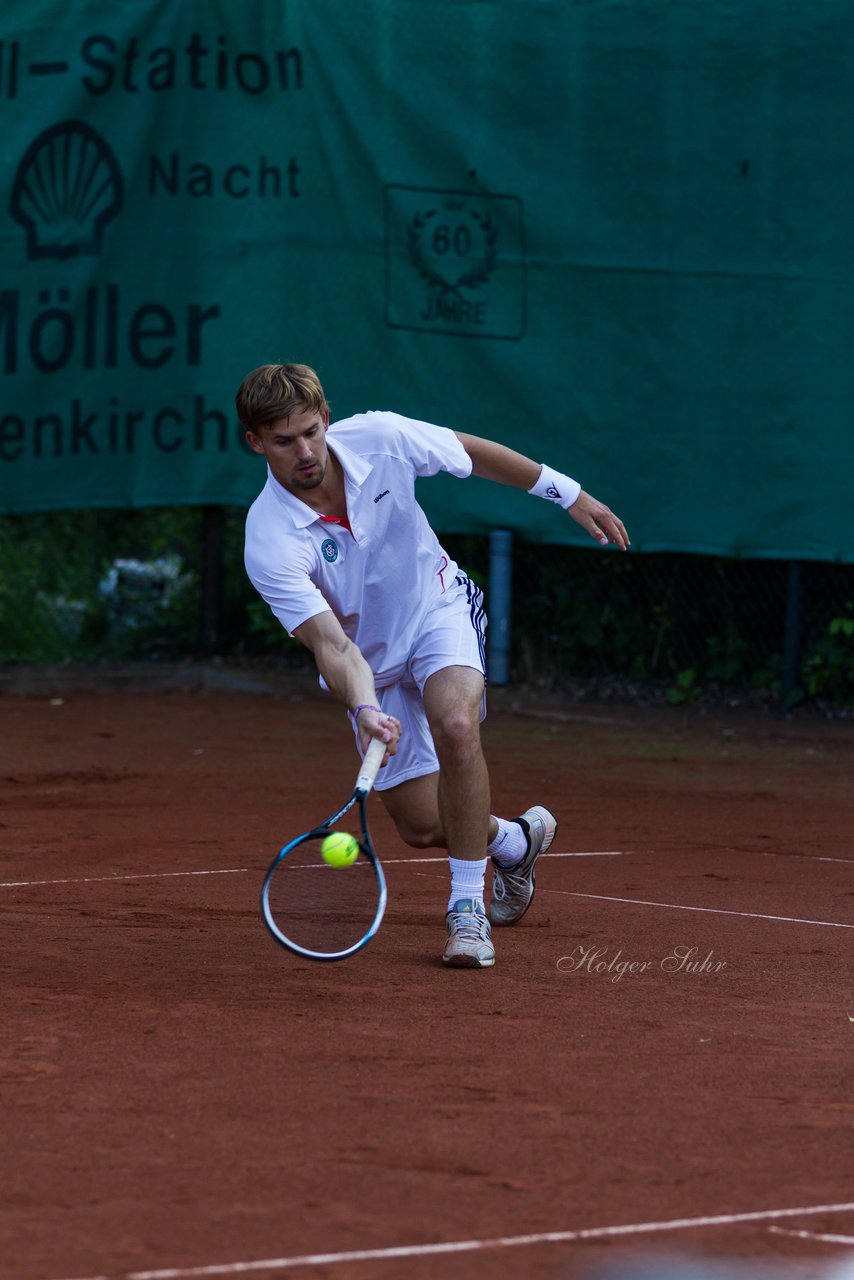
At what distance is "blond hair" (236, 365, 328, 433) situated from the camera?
4438 millimetres

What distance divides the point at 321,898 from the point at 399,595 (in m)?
0.80

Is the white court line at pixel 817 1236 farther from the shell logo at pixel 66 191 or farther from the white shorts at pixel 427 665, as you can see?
the shell logo at pixel 66 191

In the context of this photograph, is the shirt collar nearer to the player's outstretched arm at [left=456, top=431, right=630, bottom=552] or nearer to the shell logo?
the player's outstretched arm at [left=456, top=431, right=630, bottom=552]

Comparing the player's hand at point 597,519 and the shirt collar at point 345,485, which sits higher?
the shirt collar at point 345,485

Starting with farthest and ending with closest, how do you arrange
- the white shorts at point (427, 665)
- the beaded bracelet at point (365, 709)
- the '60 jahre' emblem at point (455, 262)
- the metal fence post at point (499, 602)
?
the metal fence post at point (499, 602), the '60 jahre' emblem at point (455, 262), the white shorts at point (427, 665), the beaded bracelet at point (365, 709)

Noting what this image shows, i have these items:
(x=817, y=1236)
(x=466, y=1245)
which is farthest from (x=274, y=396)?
(x=817, y=1236)

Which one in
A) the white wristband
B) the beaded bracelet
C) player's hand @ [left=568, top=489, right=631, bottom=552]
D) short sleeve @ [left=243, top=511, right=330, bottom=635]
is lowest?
the beaded bracelet

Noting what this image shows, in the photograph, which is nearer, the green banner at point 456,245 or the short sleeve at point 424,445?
the short sleeve at point 424,445

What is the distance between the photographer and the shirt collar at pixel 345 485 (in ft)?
15.3

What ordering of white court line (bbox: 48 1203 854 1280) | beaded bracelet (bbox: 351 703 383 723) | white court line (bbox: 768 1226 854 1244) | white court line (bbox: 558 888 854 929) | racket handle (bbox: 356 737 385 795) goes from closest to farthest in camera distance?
white court line (bbox: 48 1203 854 1280) < white court line (bbox: 768 1226 854 1244) < racket handle (bbox: 356 737 385 795) < beaded bracelet (bbox: 351 703 383 723) < white court line (bbox: 558 888 854 929)

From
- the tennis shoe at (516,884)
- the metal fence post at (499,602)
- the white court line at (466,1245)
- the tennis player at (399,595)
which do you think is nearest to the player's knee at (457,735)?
the tennis player at (399,595)

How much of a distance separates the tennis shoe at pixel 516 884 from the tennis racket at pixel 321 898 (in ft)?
1.28

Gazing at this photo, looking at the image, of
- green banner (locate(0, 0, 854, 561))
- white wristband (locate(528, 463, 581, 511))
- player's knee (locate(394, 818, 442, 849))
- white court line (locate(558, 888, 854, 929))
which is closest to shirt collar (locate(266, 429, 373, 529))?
white wristband (locate(528, 463, 581, 511))

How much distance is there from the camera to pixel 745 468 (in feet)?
29.2
